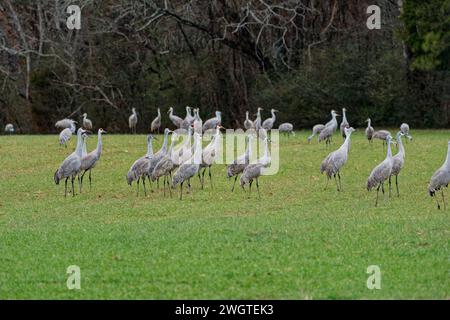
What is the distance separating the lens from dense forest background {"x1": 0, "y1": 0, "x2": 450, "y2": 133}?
1721 inches

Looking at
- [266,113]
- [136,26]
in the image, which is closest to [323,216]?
[266,113]

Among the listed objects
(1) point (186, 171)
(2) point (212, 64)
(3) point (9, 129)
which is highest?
(2) point (212, 64)

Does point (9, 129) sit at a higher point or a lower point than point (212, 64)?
lower

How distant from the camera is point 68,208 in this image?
21250 mm

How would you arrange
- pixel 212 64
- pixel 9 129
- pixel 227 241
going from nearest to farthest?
1. pixel 227 241
2. pixel 9 129
3. pixel 212 64

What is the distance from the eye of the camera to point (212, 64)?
47.8 metres

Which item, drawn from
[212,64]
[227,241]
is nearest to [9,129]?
[212,64]

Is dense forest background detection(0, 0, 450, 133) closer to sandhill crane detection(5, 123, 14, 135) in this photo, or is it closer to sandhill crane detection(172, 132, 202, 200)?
sandhill crane detection(5, 123, 14, 135)

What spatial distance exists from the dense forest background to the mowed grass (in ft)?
56.8

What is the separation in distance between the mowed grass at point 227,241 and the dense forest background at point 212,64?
1731cm

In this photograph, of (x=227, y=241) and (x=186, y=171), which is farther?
(x=186, y=171)

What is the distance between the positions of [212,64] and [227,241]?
1289 inches

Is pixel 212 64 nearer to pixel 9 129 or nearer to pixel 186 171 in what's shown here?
pixel 9 129
